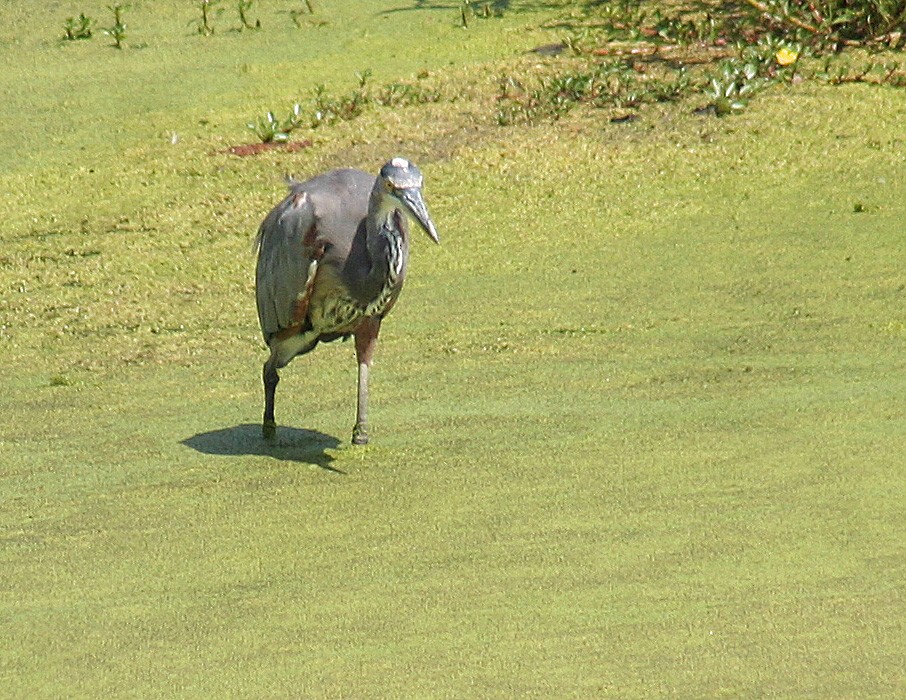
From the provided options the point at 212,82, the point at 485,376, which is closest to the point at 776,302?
the point at 485,376

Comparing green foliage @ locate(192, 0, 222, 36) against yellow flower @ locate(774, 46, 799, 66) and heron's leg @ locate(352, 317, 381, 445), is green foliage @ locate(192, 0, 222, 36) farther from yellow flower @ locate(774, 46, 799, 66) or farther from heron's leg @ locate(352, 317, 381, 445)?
heron's leg @ locate(352, 317, 381, 445)

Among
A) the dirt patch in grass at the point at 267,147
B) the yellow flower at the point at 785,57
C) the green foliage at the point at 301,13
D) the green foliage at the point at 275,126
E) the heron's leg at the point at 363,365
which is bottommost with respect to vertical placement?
the heron's leg at the point at 363,365

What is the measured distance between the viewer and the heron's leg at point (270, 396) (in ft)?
17.2

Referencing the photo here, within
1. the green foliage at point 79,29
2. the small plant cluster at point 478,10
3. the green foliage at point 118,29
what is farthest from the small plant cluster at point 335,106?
the green foliage at point 79,29

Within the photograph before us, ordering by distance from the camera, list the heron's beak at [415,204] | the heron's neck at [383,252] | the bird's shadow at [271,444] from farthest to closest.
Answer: the bird's shadow at [271,444] < the heron's neck at [383,252] < the heron's beak at [415,204]

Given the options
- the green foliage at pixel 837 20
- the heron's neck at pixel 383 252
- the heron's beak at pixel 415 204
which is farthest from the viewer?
the green foliage at pixel 837 20

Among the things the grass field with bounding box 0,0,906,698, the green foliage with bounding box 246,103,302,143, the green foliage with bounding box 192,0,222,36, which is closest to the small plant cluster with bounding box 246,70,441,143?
the green foliage with bounding box 246,103,302,143

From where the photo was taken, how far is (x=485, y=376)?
223 inches

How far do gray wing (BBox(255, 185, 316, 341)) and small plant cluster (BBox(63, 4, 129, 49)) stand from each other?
4020 mm

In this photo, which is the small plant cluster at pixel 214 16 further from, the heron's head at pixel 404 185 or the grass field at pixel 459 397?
the heron's head at pixel 404 185

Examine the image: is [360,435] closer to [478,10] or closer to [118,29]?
[478,10]

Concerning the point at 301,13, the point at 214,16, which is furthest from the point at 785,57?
the point at 214,16

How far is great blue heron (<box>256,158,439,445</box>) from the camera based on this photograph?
5027 mm

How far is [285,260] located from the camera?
5.14 metres
